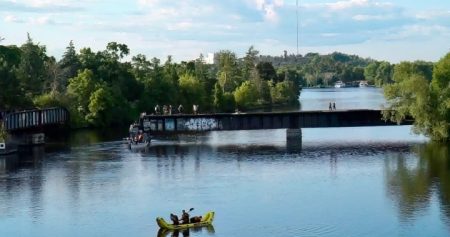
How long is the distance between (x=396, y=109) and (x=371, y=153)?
52.7 ft

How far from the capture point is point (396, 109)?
11044 cm

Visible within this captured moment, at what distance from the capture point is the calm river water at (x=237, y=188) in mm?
56875

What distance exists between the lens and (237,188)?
7231 cm

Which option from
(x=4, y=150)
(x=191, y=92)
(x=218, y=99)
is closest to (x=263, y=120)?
(x=4, y=150)

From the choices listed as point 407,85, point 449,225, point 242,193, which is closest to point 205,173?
point 242,193

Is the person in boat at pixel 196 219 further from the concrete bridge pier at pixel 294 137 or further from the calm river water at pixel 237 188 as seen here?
the concrete bridge pier at pixel 294 137

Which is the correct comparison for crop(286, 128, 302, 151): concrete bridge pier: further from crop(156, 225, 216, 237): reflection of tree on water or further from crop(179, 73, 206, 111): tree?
crop(179, 73, 206, 111): tree

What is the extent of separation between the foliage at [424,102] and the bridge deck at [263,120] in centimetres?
415

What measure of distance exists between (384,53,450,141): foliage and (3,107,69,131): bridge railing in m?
53.8

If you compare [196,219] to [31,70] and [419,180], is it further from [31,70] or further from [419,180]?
[31,70]

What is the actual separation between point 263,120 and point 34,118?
1413 inches

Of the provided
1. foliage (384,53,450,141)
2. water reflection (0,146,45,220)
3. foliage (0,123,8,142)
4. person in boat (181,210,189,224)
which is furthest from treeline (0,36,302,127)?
person in boat (181,210,189,224)

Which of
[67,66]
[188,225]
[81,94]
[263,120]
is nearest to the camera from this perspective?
[188,225]

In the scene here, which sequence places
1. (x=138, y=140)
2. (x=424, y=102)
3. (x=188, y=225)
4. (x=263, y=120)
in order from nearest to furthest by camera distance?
(x=188, y=225) < (x=424, y=102) < (x=138, y=140) < (x=263, y=120)
